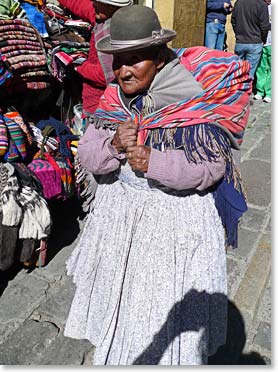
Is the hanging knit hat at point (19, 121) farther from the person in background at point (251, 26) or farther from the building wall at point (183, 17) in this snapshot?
the person in background at point (251, 26)

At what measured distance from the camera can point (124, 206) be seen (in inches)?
83.9

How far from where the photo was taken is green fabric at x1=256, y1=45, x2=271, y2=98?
8.62m

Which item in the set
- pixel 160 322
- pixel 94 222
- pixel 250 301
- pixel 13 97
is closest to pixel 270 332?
pixel 250 301

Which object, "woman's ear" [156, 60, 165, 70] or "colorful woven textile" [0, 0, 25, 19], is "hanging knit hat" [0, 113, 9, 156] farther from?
"woman's ear" [156, 60, 165, 70]

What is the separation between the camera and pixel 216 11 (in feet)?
27.2

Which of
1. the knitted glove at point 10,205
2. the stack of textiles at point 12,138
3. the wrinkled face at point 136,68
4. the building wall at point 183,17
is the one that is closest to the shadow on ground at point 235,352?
the knitted glove at point 10,205

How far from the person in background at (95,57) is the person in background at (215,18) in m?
4.66

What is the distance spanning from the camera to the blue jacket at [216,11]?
8.16 metres

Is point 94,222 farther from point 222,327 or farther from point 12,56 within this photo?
point 12,56

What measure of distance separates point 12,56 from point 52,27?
74 centimetres

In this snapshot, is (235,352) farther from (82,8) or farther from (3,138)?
(82,8)

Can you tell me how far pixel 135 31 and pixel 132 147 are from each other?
454mm

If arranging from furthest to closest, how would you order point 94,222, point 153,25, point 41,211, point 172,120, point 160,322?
point 41,211 < point 94,222 < point 160,322 < point 172,120 < point 153,25

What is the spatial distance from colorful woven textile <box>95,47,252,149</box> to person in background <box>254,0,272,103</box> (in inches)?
277
